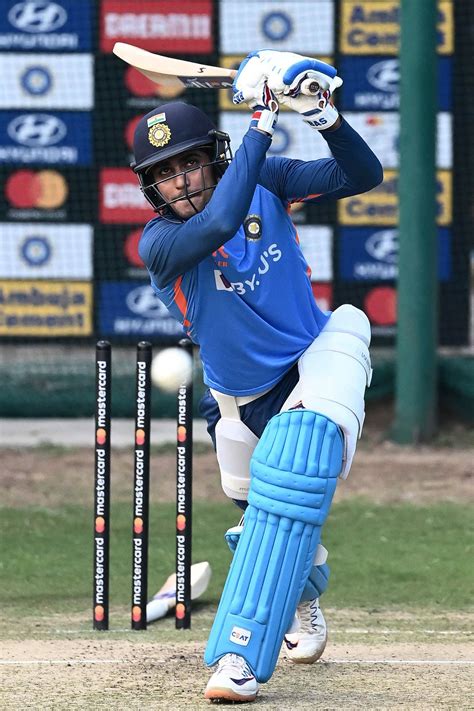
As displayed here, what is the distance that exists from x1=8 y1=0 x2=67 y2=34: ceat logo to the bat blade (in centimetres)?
558

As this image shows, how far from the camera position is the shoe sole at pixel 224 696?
4.09 metres

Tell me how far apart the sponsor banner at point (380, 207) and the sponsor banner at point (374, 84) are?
20.1 inches

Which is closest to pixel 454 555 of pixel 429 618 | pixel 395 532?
pixel 395 532

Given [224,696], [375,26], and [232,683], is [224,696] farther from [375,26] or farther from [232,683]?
[375,26]

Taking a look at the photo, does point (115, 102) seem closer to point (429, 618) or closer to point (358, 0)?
point (358, 0)

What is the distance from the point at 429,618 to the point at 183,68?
259 centimetres

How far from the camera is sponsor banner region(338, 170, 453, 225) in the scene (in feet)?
33.5

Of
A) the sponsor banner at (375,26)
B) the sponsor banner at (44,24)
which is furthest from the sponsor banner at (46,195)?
the sponsor banner at (375,26)

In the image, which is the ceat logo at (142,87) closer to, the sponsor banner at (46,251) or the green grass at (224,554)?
the sponsor banner at (46,251)

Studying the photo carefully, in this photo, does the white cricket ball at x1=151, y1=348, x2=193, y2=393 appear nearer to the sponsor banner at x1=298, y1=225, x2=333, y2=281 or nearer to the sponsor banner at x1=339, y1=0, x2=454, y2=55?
the sponsor banner at x1=298, y1=225, x2=333, y2=281

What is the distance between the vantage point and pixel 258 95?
4.17 m

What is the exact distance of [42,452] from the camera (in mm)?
9375

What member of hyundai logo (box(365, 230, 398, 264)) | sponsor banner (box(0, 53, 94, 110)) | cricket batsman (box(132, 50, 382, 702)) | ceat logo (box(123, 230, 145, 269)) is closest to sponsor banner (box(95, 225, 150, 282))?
ceat logo (box(123, 230, 145, 269))

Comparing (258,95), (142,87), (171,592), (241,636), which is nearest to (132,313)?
(142,87)
